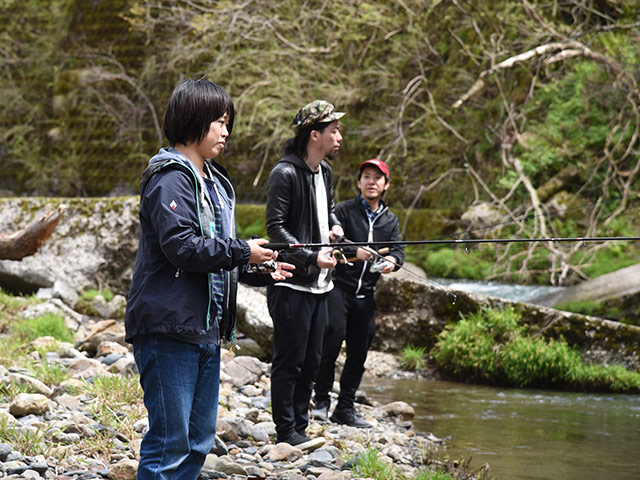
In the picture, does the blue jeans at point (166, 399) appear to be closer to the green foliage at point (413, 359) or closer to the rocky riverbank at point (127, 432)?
the rocky riverbank at point (127, 432)

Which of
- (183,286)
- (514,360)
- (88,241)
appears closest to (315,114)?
(183,286)

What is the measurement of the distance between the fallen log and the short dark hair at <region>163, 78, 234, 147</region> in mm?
3848

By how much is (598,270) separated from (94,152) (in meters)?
11.9

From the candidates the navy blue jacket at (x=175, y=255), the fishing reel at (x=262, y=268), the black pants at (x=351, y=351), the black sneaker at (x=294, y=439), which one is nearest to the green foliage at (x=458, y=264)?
the black pants at (x=351, y=351)

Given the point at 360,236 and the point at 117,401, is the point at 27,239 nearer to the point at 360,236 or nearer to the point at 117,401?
the point at 117,401

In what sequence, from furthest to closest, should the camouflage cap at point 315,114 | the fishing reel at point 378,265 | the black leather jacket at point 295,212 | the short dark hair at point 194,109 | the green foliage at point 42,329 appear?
the green foliage at point 42,329, the fishing reel at point 378,265, the camouflage cap at point 315,114, the black leather jacket at point 295,212, the short dark hair at point 194,109

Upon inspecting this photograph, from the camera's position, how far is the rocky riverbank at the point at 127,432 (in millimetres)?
3262

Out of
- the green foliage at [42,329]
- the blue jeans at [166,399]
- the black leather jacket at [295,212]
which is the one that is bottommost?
the green foliage at [42,329]

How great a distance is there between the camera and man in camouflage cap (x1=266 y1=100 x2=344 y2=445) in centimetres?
378

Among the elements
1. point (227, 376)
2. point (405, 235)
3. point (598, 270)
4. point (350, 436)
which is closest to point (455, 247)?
point (405, 235)

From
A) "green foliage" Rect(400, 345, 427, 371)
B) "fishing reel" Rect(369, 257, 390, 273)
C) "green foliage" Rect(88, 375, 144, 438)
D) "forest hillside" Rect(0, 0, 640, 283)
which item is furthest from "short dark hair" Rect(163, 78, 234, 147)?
"forest hillside" Rect(0, 0, 640, 283)

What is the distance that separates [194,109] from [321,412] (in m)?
2.96

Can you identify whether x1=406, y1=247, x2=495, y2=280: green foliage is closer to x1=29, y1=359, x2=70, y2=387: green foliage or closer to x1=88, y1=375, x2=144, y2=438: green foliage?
x1=29, y1=359, x2=70, y2=387: green foliage

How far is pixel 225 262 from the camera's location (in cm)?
221
